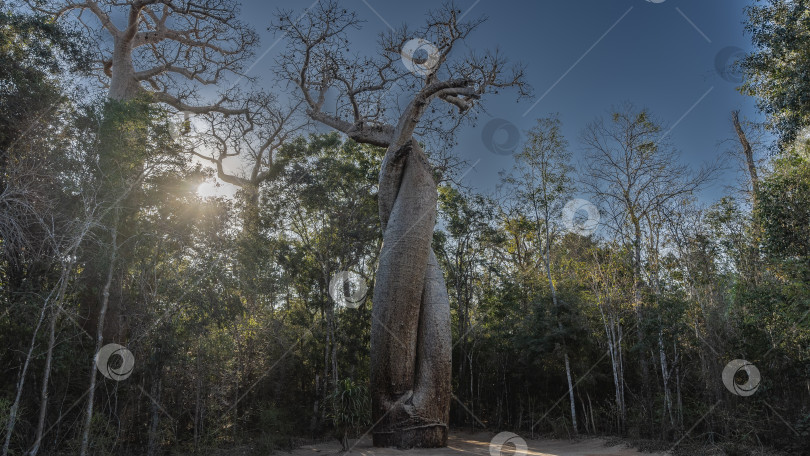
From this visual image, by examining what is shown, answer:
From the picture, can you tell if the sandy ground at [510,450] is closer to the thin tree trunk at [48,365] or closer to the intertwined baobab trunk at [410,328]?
the intertwined baobab trunk at [410,328]

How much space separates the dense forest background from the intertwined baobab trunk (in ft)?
1.92

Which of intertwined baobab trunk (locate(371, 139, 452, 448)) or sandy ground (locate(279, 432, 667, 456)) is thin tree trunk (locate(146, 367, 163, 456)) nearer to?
sandy ground (locate(279, 432, 667, 456))

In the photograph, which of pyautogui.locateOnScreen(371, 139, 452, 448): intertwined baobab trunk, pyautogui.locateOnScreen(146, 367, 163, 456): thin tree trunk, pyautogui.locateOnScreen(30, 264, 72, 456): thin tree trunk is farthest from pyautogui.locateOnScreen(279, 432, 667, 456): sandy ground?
pyautogui.locateOnScreen(30, 264, 72, 456): thin tree trunk

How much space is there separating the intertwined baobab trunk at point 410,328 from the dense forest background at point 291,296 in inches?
23.1

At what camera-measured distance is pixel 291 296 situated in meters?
11.2

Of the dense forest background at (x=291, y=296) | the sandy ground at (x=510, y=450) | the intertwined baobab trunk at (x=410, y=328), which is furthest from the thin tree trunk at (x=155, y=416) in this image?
the intertwined baobab trunk at (x=410, y=328)

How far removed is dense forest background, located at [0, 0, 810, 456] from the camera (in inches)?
212

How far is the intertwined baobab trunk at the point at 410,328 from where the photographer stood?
19.7 ft

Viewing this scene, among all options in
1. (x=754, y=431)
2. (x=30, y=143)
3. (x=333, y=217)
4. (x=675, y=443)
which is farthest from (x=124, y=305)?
(x=754, y=431)

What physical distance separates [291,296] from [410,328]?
18.4 ft

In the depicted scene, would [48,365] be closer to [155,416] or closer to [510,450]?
[155,416]

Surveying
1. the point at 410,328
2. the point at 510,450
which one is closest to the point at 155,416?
the point at 410,328

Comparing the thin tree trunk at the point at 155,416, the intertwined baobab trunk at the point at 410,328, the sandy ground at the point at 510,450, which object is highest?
the intertwined baobab trunk at the point at 410,328

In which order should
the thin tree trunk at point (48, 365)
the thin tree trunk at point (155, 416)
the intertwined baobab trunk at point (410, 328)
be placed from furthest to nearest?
1. the intertwined baobab trunk at point (410, 328)
2. the thin tree trunk at point (155, 416)
3. the thin tree trunk at point (48, 365)
